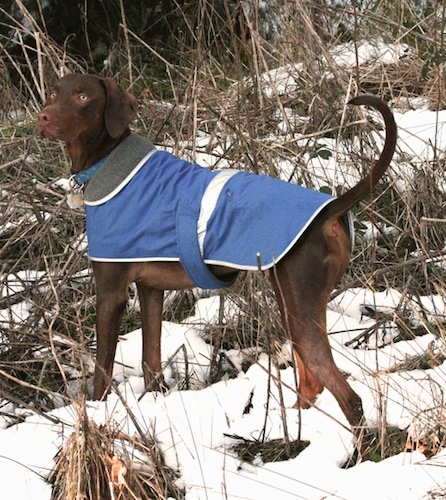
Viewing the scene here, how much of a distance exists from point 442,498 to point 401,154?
112 inches

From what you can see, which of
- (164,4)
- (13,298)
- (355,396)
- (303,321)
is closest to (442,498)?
(355,396)

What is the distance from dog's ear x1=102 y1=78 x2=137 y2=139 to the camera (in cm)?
361

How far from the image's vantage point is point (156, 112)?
5602 mm

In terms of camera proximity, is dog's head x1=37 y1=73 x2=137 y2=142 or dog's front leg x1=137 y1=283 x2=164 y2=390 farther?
dog's front leg x1=137 y1=283 x2=164 y2=390

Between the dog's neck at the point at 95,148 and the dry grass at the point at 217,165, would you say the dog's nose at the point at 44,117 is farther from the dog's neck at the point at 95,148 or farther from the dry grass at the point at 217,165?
the dry grass at the point at 217,165

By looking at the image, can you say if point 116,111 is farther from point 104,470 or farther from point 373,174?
point 104,470

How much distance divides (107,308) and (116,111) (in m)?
0.79

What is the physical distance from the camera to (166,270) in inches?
142

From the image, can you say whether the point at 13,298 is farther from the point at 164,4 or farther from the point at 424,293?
the point at 164,4

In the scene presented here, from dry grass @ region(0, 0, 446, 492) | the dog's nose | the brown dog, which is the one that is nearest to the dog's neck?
the brown dog

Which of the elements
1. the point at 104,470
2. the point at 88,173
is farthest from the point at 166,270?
the point at 104,470

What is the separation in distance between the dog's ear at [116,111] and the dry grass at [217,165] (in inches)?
25.7

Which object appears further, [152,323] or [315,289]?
[152,323]

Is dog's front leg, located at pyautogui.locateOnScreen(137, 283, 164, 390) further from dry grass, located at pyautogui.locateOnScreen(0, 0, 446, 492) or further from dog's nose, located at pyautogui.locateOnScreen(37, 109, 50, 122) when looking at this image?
dog's nose, located at pyautogui.locateOnScreen(37, 109, 50, 122)
